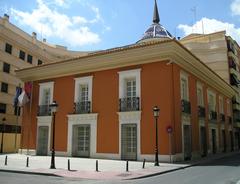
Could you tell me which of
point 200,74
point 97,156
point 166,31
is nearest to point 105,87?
point 97,156

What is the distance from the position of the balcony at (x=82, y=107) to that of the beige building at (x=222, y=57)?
2130cm

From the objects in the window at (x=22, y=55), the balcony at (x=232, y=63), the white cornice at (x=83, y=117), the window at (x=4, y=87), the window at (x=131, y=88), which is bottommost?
the white cornice at (x=83, y=117)

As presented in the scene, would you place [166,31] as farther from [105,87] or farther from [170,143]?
[170,143]

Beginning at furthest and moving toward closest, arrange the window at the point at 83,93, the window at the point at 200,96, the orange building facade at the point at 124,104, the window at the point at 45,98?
the window at the point at 200,96 → the window at the point at 45,98 → the window at the point at 83,93 → the orange building facade at the point at 124,104

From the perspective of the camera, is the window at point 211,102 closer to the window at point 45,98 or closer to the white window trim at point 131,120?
the white window trim at point 131,120

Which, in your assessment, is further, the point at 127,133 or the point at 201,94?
the point at 201,94

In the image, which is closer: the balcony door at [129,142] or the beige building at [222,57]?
the balcony door at [129,142]

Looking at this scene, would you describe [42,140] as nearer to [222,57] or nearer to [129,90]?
[129,90]

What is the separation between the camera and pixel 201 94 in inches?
970

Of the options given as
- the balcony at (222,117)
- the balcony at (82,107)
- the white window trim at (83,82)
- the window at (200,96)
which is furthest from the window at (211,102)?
the balcony at (82,107)

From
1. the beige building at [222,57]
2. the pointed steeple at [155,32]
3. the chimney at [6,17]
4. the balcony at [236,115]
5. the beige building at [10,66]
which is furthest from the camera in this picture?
the chimney at [6,17]

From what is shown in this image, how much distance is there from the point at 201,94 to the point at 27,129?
15036mm

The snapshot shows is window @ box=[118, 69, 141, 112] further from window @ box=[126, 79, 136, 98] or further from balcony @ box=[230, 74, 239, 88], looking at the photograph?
balcony @ box=[230, 74, 239, 88]

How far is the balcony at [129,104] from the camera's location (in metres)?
19.1
